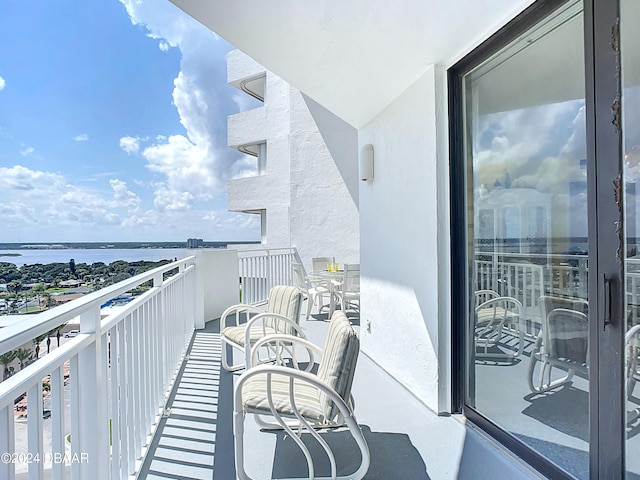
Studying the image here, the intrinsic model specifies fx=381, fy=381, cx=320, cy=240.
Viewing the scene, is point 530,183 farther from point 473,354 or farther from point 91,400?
point 91,400

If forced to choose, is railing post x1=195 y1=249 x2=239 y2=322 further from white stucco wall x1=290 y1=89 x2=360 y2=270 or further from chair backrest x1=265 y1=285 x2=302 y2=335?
white stucco wall x1=290 y1=89 x2=360 y2=270

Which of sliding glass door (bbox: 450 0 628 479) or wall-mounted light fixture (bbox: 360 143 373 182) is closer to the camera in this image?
sliding glass door (bbox: 450 0 628 479)

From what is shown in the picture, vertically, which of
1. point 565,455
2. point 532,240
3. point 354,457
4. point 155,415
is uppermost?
point 532,240

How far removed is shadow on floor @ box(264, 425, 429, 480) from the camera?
→ 210cm

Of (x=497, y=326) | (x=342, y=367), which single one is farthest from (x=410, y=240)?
(x=342, y=367)

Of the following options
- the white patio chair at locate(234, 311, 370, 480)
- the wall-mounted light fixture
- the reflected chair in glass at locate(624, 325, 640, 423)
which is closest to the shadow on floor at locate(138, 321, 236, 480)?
the white patio chair at locate(234, 311, 370, 480)

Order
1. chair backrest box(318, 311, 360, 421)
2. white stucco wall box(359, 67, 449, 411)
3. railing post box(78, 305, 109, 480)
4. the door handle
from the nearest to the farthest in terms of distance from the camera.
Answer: railing post box(78, 305, 109, 480) < the door handle < chair backrest box(318, 311, 360, 421) < white stucco wall box(359, 67, 449, 411)

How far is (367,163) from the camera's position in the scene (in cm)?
399

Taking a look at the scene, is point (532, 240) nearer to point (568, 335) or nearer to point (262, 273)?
point (568, 335)

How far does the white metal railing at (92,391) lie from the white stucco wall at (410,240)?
6.42 ft

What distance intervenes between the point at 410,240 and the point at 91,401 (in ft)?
7.98

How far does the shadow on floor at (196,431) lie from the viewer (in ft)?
6.95

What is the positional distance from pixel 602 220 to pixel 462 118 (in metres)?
1.30

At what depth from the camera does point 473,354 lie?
256cm
